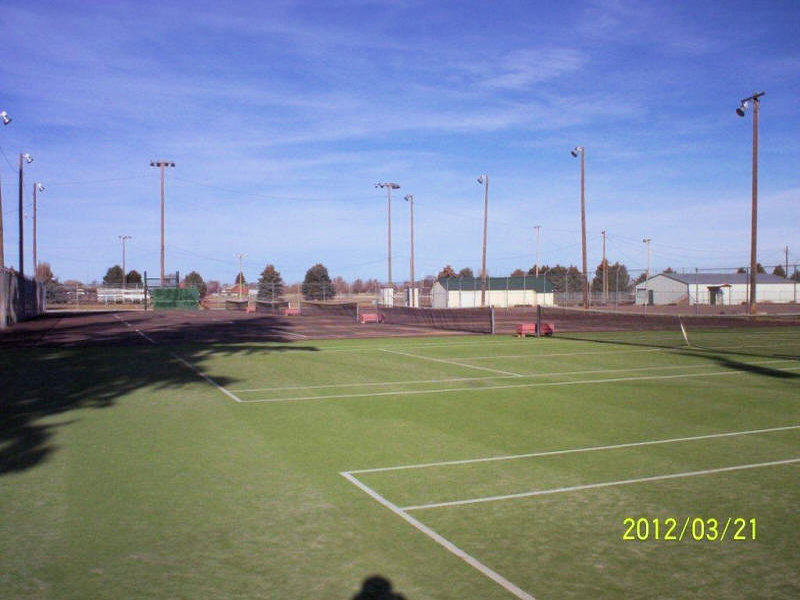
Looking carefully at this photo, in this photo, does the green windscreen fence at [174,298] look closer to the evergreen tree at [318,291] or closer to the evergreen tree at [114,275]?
the evergreen tree at [318,291]

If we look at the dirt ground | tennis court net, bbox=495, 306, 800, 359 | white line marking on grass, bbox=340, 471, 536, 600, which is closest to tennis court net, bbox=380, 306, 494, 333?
the dirt ground

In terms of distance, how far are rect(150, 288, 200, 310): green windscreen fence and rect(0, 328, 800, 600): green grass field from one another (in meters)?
44.4

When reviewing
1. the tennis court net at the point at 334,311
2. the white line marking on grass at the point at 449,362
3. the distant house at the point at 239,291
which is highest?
the distant house at the point at 239,291

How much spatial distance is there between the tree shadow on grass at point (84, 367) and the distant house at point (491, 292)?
34472 millimetres

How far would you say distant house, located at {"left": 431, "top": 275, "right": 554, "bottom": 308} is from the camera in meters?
63.3

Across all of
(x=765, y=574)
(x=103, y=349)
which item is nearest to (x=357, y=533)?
(x=765, y=574)

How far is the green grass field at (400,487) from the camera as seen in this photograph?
184 inches

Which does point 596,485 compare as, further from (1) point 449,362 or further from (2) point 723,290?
(2) point 723,290

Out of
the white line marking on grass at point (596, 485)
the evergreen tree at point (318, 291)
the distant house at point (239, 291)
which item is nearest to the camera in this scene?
the white line marking on grass at point (596, 485)

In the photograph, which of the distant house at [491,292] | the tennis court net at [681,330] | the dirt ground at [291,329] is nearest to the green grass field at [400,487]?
the tennis court net at [681,330]

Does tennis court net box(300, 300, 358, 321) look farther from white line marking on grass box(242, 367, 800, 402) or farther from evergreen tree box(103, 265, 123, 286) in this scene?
evergreen tree box(103, 265, 123, 286)

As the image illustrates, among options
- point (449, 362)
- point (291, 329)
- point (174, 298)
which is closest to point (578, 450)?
point (449, 362)

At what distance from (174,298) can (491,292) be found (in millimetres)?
26499

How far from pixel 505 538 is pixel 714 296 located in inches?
2703
